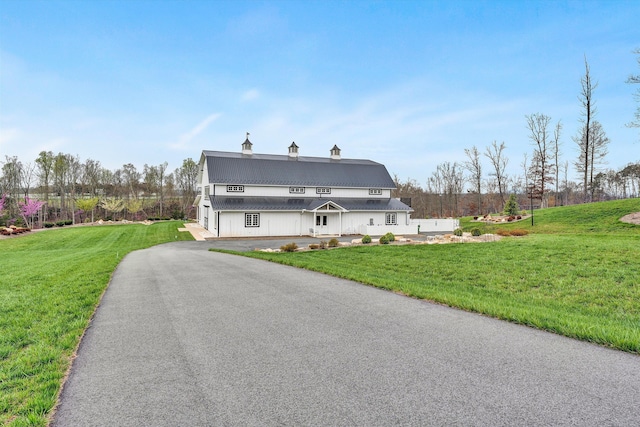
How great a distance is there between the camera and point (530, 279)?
8.55 meters

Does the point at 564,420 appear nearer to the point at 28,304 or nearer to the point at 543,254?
the point at 28,304

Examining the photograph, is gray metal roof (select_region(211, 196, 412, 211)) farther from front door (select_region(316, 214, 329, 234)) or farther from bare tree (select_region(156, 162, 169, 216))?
bare tree (select_region(156, 162, 169, 216))

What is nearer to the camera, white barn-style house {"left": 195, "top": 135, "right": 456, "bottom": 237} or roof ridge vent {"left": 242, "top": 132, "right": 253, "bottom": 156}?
white barn-style house {"left": 195, "top": 135, "right": 456, "bottom": 237}

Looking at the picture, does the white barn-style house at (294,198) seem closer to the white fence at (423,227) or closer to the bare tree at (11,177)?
the white fence at (423,227)

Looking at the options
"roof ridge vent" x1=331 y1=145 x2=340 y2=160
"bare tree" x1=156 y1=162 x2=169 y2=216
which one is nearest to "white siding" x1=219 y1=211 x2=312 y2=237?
"roof ridge vent" x1=331 y1=145 x2=340 y2=160

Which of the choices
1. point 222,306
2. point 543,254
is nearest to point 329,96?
point 543,254

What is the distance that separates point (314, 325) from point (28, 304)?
5979 millimetres

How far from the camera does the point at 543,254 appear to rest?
11633 mm

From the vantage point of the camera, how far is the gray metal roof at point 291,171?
99.7 ft

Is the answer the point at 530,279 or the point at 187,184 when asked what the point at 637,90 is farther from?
the point at 187,184

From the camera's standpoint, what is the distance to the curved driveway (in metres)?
2.62

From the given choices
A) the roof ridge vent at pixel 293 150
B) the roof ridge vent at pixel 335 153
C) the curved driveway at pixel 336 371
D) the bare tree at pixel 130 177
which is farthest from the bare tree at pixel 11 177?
the curved driveway at pixel 336 371

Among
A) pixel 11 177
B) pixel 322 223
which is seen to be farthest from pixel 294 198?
pixel 11 177

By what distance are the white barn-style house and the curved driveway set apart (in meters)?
22.5
